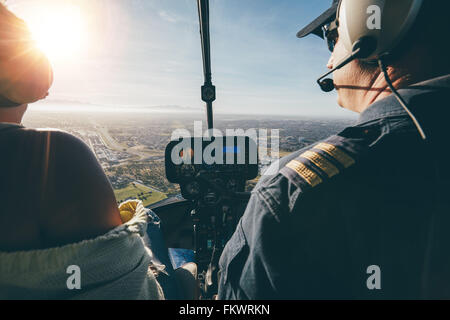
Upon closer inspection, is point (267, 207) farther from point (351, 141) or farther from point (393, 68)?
point (393, 68)

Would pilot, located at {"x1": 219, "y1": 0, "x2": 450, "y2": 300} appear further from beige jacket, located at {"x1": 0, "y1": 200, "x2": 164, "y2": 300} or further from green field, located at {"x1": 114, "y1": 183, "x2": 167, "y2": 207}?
green field, located at {"x1": 114, "y1": 183, "x2": 167, "y2": 207}

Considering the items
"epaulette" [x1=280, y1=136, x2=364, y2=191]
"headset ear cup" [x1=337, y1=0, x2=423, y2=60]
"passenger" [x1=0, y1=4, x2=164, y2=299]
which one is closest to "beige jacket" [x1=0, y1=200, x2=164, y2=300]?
"passenger" [x1=0, y1=4, x2=164, y2=299]

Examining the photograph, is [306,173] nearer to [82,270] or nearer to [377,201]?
[377,201]

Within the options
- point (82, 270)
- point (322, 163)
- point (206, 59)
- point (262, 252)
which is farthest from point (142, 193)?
point (322, 163)

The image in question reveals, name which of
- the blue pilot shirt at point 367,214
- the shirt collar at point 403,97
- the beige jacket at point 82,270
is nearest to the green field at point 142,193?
the beige jacket at point 82,270

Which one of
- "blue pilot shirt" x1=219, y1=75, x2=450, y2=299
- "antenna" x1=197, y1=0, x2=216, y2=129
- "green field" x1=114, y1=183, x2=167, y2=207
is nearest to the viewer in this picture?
"blue pilot shirt" x1=219, y1=75, x2=450, y2=299
